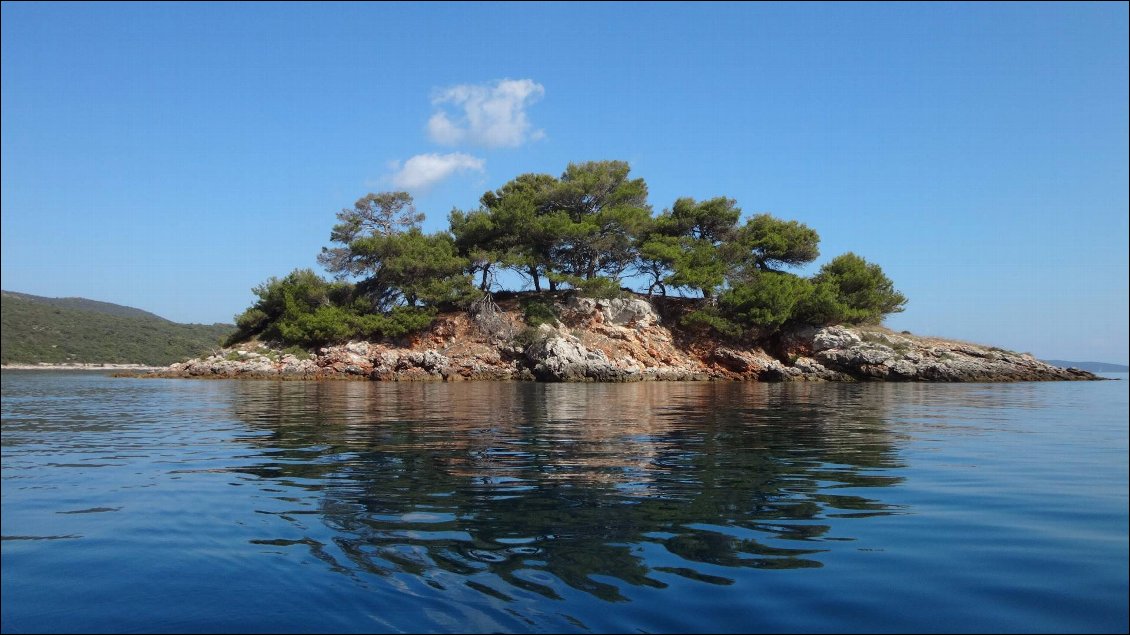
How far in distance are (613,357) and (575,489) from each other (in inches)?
1483

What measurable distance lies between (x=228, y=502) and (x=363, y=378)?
121 feet

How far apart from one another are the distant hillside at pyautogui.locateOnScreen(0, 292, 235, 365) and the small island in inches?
420

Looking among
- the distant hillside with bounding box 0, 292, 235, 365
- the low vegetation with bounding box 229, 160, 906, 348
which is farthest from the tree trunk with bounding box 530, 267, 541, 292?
the distant hillside with bounding box 0, 292, 235, 365

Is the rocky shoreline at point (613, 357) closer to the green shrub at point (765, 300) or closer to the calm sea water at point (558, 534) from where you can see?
the green shrub at point (765, 300)

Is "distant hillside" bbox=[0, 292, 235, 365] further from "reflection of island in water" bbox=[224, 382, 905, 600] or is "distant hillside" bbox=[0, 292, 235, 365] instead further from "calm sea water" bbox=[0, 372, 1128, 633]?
"reflection of island in water" bbox=[224, 382, 905, 600]

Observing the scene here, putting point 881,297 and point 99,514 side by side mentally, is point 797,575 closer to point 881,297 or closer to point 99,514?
point 99,514

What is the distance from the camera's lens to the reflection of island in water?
195 inches

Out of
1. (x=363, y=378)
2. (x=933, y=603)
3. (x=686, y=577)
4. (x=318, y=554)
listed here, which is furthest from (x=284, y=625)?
(x=363, y=378)

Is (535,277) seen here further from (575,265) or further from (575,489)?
(575,489)

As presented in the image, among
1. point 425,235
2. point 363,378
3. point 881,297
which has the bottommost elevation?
point 363,378

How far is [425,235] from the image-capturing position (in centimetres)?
4997

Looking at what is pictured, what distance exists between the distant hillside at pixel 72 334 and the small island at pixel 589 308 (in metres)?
10.7

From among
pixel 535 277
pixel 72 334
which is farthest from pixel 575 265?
pixel 72 334

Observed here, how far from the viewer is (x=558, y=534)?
5.65m
